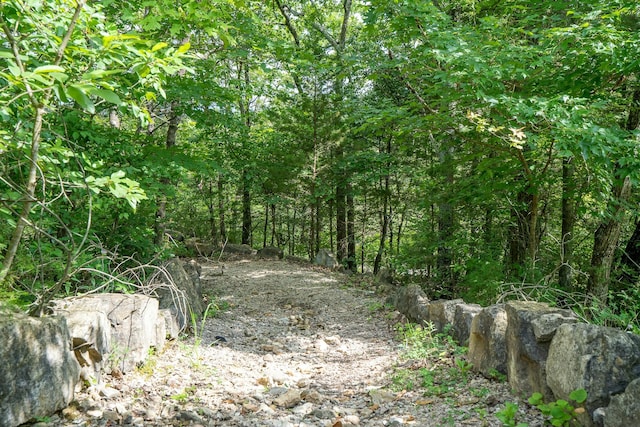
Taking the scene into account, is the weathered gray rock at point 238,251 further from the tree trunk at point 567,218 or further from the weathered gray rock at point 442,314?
the tree trunk at point 567,218

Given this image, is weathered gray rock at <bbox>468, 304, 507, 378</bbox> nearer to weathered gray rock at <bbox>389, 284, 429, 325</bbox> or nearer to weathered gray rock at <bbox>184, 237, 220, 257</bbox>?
weathered gray rock at <bbox>389, 284, 429, 325</bbox>

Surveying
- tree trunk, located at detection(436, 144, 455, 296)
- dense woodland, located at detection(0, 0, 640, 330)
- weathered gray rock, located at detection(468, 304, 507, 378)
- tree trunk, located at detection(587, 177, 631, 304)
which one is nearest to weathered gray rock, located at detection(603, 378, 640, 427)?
weathered gray rock, located at detection(468, 304, 507, 378)

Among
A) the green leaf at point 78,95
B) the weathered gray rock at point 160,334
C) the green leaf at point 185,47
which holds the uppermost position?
the green leaf at point 185,47

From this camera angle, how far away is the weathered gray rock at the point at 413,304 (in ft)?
20.0

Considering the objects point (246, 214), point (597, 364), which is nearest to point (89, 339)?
point (597, 364)

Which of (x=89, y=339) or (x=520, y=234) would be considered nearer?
(x=89, y=339)

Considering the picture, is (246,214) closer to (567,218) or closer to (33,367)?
(567,218)

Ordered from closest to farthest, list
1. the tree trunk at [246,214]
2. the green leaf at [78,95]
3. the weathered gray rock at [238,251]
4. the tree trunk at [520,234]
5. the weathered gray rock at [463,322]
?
the green leaf at [78,95], the weathered gray rock at [463,322], the tree trunk at [520,234], the weathered gray rock at [238,251], the tree trunk at [246,214]

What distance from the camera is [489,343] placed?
3832 millimetres

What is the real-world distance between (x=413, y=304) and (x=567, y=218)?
383 cm

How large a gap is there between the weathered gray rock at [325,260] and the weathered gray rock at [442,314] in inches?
284

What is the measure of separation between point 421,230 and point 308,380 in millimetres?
→ 5582

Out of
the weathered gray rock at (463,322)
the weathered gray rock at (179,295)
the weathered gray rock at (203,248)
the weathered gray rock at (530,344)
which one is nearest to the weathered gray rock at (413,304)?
the weathered gray rock at (463,322)

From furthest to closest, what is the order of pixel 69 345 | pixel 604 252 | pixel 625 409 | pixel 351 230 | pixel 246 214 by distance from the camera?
pixel 246 214
pixel 351 230
pixel 604 252
pixel 69 345
pixel 625 409
